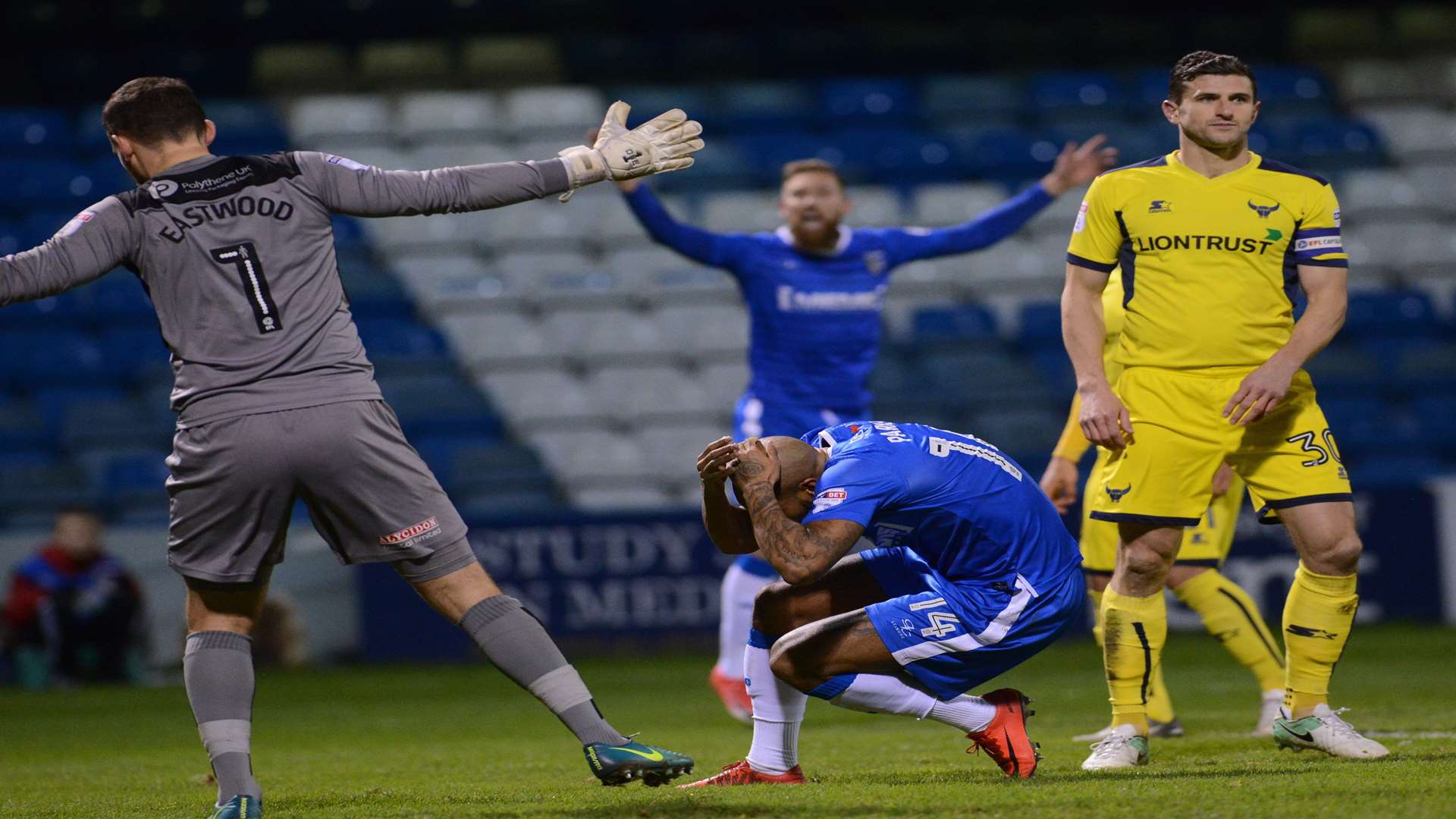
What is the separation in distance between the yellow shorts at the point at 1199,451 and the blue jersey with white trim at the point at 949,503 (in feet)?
1.28

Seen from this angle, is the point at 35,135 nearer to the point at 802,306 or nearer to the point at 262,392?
the point at 802,306

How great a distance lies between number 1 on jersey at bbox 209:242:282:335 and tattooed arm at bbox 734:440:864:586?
1268 millimetres

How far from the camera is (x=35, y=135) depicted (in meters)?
15.3

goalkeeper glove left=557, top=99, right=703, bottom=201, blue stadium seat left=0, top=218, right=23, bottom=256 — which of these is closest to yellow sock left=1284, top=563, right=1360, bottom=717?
goalkeeper glove left=557, top=99, right=703, bottom=201

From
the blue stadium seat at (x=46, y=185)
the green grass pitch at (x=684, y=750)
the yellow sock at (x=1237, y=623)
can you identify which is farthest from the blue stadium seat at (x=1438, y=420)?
the blue stadium seat at (x=46, y=185)

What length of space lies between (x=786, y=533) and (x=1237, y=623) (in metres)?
2.72

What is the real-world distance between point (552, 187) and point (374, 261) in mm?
10799

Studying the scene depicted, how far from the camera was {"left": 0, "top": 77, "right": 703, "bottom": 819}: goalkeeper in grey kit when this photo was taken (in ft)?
13.1

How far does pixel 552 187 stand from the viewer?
167 inches

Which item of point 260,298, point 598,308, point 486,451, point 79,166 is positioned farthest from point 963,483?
point 79,166

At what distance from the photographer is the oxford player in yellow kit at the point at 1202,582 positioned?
6.08 m

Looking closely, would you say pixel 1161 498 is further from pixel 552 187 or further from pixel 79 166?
pixel 79 166

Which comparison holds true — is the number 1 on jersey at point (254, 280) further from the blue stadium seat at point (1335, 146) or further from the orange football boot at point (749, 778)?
the blue stadium seat at point (1335, 146)

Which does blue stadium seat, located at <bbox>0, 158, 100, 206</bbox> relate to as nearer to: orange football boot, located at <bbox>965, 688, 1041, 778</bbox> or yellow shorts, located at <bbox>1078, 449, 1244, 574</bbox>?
yellow shorts, located at <bbox>1078, 449, 1244, 574</bbox>
